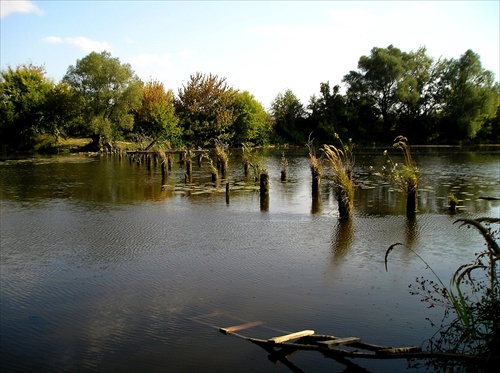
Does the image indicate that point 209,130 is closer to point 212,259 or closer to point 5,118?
point 5,118

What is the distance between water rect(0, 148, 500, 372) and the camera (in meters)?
5.22

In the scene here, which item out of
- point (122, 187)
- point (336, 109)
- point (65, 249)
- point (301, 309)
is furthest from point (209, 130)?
point (301, 309)

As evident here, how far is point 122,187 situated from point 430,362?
16596 millimetres

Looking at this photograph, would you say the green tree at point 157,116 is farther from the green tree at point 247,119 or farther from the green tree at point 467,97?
the green tree at point 467,97

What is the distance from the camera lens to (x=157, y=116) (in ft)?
156

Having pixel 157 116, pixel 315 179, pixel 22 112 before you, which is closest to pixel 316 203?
pixel 315 179

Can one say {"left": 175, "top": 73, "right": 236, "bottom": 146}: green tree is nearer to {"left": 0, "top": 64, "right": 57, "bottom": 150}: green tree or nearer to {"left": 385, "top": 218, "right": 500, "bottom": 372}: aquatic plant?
{"left": 0, "top": 64, "right": 57, "bottom": 150}: green tree

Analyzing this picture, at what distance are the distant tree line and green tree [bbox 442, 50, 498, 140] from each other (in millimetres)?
123

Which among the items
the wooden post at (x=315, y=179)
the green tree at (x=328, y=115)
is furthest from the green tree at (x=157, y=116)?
the wooden post at (x=315, y=179)

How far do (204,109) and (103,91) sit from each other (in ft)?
45.0

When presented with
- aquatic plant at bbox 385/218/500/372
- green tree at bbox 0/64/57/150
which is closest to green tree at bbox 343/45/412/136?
green tree at bbox 0/64/57/150

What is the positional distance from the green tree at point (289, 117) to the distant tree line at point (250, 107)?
0.48ft

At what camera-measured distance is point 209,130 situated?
5678cm

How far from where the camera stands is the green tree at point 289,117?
6569 cm
